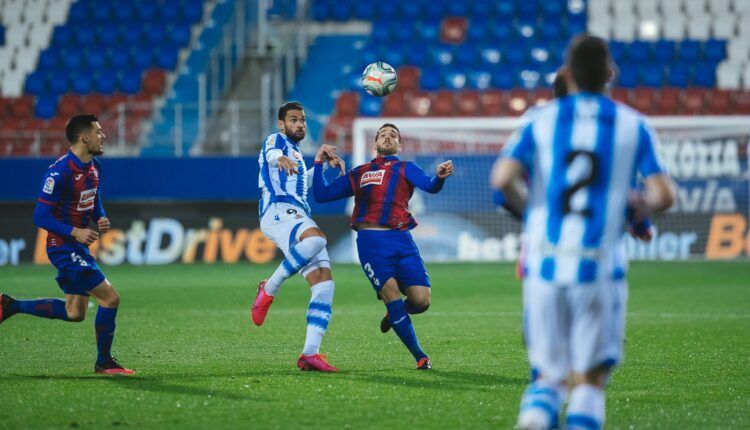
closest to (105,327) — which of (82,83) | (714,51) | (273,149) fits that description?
(273,149)

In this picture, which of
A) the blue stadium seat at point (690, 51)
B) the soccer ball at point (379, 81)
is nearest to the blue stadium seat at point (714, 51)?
the blue stadium seat at point (690, 51)

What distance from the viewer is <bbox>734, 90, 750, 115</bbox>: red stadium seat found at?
81.3ft

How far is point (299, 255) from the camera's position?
8.88 metres

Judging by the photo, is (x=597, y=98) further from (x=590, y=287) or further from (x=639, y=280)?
(x=639, y=280)

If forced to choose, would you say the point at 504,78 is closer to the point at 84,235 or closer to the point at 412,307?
the point at 412,307

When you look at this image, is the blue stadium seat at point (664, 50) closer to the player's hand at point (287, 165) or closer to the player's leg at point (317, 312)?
the player's leg at point (317, 312)

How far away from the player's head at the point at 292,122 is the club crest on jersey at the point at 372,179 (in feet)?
1.92

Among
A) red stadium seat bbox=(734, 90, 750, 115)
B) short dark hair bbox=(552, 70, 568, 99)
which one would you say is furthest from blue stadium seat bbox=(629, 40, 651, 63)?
short dark hair bbox=(552, 70, 568, 99)

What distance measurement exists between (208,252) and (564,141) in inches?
750

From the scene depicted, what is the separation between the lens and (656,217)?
2255 cm

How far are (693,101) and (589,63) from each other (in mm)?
21410

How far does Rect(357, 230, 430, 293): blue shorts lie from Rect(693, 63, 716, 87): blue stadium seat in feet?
61.1

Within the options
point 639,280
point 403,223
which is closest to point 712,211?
point 639,280

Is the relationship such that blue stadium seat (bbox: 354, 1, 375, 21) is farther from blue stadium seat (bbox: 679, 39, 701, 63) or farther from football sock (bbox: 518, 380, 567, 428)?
football sock (bbox: 518, 380, 567, 428)
